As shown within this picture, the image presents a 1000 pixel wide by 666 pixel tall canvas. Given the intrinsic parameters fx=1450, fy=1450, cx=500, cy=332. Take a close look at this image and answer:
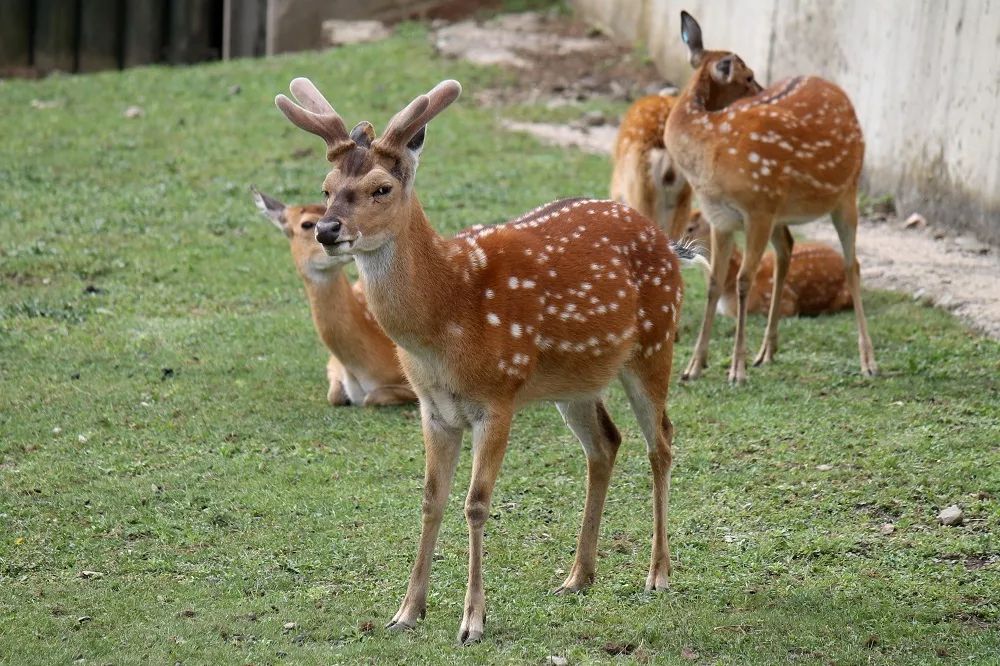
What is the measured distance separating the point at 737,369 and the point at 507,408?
3.25 meters

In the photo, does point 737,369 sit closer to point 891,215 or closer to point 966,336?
point 966,336

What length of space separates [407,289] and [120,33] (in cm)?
1487

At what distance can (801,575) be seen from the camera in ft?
18.8

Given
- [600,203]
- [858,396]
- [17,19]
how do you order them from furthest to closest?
[17,19], [858,396], [600,203]

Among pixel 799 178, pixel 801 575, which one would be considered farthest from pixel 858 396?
pixel 801 575

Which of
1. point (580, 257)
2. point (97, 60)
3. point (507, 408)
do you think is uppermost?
point (580, 257)

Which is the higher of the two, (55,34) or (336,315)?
(336,315)

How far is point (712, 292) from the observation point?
8500 mm

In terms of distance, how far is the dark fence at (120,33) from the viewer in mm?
18188

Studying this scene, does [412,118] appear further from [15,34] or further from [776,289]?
[15,34]

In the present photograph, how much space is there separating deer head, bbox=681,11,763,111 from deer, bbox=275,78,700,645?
137 inches

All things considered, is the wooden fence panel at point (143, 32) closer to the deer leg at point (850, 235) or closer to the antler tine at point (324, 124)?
the deer leg at point (850, 235)

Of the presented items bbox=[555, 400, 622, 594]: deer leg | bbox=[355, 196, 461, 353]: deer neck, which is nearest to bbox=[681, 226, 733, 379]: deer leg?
bbox=[555, 400, 622, 594]: deer leg

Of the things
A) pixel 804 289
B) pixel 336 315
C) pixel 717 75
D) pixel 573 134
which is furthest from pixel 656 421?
pixel 573 134
